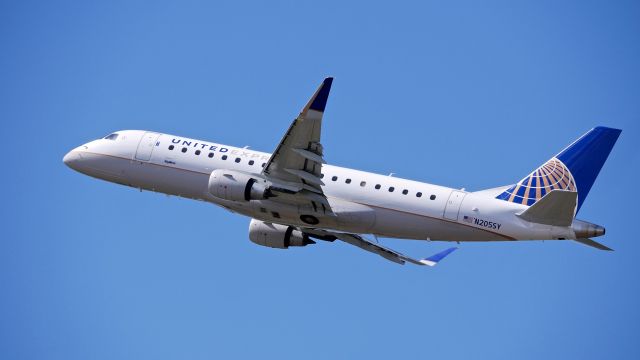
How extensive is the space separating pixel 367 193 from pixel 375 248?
576 cm

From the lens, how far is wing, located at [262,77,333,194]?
4716 centimetres

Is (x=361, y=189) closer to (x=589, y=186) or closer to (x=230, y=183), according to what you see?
(x=230, y=183)

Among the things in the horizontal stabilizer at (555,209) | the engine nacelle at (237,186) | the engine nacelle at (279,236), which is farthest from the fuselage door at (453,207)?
the engine nacelle at (279,236)

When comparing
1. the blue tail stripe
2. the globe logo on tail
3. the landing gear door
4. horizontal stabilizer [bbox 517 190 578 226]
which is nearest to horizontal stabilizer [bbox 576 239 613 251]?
horizontal stabilizer [bbox 517 190 578 226]

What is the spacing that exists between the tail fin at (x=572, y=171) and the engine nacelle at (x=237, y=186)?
11181 millimetres

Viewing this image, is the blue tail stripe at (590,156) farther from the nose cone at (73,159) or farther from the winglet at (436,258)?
the nose cone at (73,159)

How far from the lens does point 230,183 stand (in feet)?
169

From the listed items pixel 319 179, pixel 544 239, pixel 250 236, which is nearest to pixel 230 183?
pixel 319 179

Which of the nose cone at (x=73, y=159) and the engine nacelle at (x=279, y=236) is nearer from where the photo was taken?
the engine nacelle at (x=279, y=236)

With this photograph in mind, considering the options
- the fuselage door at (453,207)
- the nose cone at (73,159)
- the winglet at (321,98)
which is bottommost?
the fuselage door at (453,207)

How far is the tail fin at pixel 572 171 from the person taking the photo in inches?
2019

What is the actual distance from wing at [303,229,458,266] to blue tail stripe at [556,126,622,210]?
782 centimetres

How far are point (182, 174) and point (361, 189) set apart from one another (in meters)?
9.16

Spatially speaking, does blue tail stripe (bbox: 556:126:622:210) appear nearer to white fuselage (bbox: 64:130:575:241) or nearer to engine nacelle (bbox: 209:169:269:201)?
white fuselage (bbox: 64:130:575:241)
